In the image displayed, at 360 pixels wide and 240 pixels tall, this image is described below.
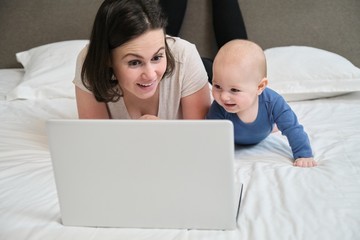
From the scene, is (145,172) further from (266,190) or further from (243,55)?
(243,55)

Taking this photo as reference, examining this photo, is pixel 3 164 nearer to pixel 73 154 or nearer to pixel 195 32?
pixel 73 154

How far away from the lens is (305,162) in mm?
1181

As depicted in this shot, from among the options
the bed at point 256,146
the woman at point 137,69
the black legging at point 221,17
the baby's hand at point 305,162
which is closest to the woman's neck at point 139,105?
the woman at point 137,69

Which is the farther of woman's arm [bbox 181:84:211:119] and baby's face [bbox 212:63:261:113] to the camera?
woman's arm [bbox 181:84:211:119]

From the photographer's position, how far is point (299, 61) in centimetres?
191

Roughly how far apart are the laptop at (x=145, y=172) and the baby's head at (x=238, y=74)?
412mm

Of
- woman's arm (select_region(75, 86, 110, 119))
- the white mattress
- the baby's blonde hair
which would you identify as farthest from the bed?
the baby's blonde hair

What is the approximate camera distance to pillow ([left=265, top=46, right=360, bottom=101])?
1787 millimetres

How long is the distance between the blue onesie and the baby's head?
0.31 ft

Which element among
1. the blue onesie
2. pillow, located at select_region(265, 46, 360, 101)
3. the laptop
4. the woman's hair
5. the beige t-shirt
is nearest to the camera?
the laptop

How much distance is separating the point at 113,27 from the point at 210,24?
51.2 inches

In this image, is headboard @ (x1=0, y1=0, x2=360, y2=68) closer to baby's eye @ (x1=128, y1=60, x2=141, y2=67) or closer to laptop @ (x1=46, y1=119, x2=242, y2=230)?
baby's eye @ (x1=128, y1=60, x2=141, y2=67)

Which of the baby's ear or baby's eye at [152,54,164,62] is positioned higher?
baby's eye at [152,54,164,62]

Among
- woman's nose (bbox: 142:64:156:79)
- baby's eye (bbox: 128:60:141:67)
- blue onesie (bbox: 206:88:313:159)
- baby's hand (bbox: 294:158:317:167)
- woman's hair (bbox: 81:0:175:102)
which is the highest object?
woman's hair (bbox: 81:0:175:102)
